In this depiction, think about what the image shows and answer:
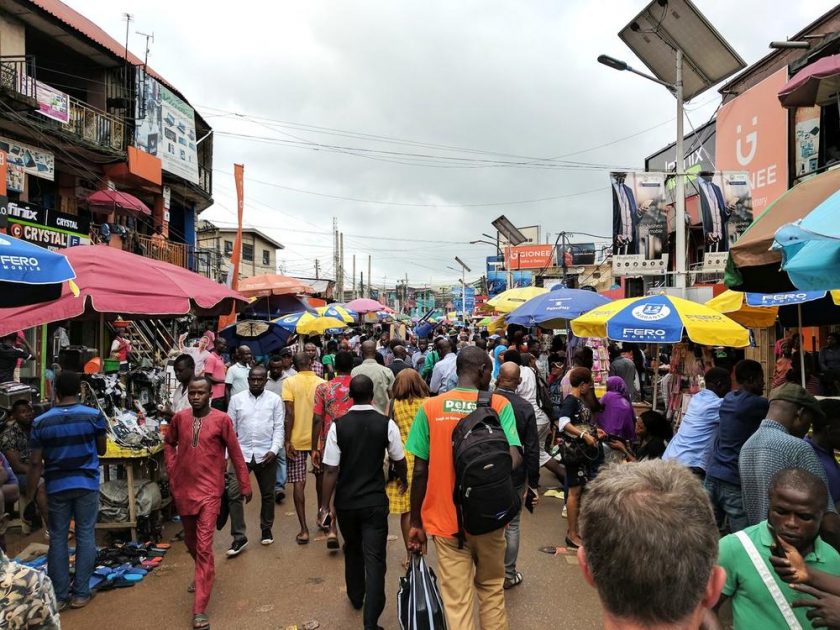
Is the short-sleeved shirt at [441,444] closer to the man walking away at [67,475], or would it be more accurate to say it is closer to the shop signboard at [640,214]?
the man walking away at [67,475]

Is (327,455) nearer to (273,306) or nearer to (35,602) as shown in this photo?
(35,602)

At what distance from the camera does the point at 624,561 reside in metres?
1.23

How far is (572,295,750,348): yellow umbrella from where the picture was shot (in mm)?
5961

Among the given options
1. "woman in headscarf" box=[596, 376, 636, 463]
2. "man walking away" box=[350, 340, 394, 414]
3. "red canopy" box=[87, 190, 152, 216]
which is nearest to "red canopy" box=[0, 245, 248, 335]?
"man walking away" box=[350, 340, 394, 414]

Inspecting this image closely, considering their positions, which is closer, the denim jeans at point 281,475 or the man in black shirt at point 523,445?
the man in black shirt at point 523,445

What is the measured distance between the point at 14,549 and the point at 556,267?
3233 centimetres

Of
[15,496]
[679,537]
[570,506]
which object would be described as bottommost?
[570,506]

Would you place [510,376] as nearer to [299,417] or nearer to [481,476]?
[481,476]

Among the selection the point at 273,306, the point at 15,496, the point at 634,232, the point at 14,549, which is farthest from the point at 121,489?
the point at 273,306

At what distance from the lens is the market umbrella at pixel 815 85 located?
5.84 m

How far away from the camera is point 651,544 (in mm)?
1221

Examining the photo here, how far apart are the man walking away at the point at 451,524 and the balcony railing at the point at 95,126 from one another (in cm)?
1526

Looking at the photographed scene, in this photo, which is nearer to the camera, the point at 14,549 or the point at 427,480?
the point at 427,480

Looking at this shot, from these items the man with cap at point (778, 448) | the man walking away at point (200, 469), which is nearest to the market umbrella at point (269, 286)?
the man walking away at point (200, 469)
